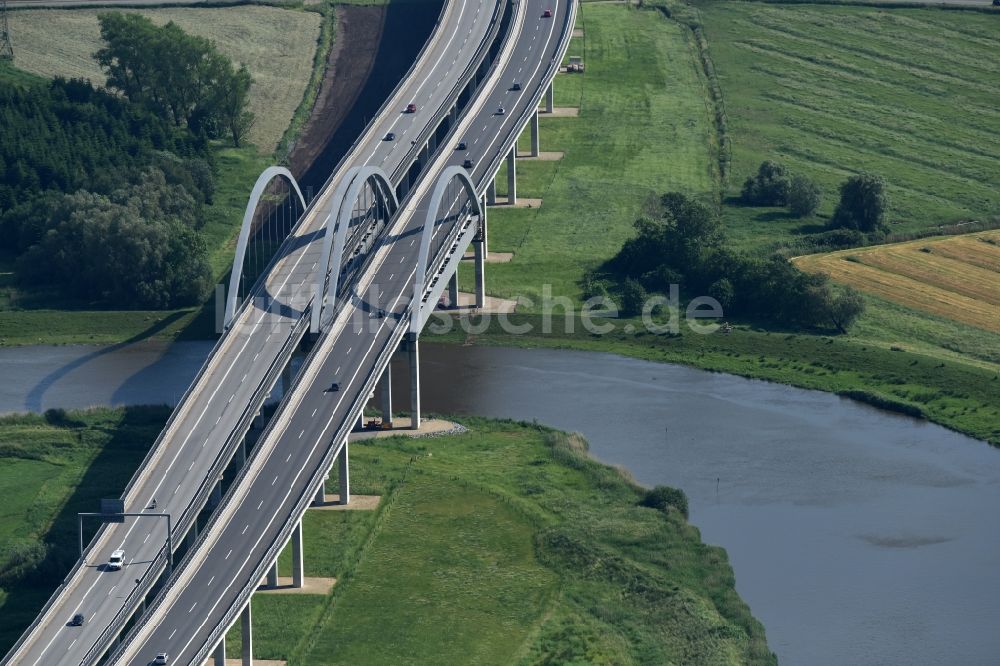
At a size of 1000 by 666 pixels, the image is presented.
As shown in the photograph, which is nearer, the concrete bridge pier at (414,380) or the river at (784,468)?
the river at (784,468)

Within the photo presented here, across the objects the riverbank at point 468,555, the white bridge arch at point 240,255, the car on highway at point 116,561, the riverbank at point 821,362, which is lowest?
the riverbank at point 468,555

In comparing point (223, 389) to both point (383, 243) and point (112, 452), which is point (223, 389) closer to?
point (112, 452)

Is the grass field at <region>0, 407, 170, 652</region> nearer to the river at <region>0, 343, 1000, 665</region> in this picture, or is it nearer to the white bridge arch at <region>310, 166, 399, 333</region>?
the river at <region>0, 343, 1000, 665</region>

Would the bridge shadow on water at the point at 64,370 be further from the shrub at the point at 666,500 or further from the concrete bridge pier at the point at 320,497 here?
the shrub at the point at 666,500

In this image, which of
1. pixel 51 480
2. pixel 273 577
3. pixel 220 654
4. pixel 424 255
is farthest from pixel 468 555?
pixel 424 255

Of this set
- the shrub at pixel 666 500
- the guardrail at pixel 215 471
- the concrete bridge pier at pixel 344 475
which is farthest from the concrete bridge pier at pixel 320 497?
the shrub at pixel 666 500
